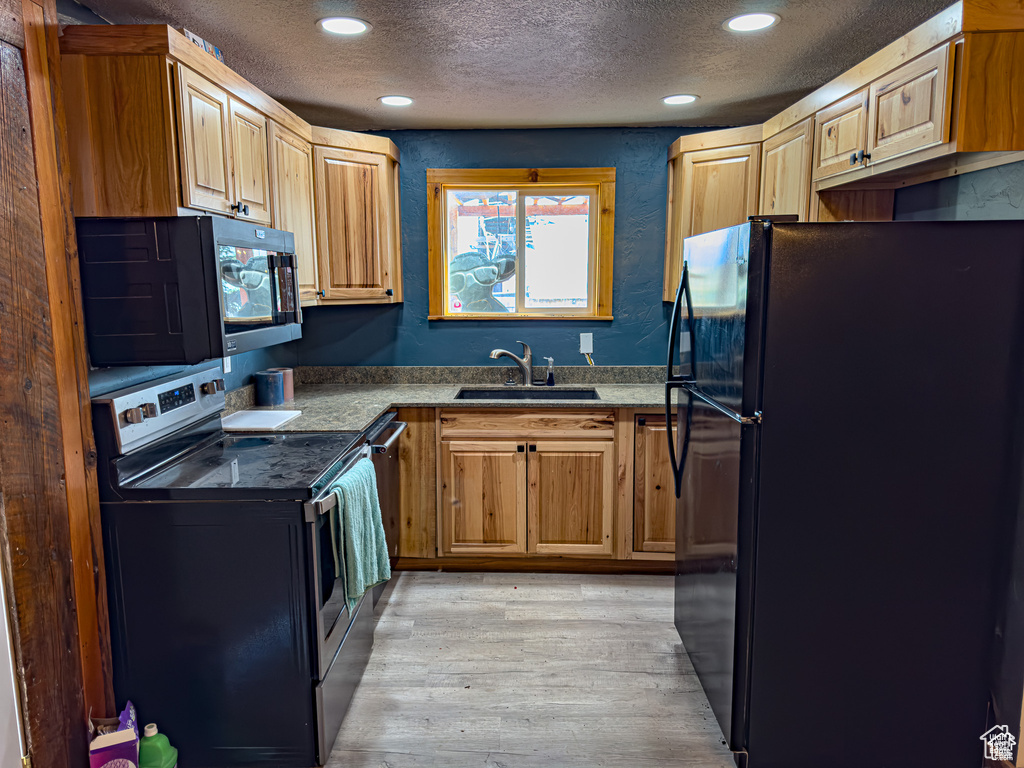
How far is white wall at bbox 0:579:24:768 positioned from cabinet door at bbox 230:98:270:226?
4.66 feet

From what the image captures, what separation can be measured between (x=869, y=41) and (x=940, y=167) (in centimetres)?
54

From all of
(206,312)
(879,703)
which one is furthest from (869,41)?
(206,312)

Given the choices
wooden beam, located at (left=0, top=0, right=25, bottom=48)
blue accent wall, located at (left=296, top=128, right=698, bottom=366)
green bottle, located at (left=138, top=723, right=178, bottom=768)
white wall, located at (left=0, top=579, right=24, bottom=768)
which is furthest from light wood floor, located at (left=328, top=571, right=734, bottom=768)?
wooden beam, located at (left=0, top=0, right=25, bottom=48)

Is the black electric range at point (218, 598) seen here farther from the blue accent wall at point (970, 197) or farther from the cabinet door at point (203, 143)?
the blue accent wall at point (970, 197)

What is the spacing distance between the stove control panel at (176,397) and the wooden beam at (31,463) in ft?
1.22

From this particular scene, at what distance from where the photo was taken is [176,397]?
2154mm

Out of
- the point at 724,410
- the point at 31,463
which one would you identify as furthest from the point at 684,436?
the point at 31,463

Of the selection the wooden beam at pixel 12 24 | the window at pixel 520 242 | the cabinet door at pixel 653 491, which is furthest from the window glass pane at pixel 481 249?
the wooden beam at pixel 12 24

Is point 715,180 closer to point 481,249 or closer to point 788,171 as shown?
point 788,171

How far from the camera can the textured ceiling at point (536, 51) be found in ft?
6.70

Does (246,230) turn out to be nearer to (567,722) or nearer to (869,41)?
(567,722)

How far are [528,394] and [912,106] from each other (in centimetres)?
220

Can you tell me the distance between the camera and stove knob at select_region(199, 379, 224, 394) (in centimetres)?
233

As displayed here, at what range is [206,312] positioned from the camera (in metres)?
1.90
